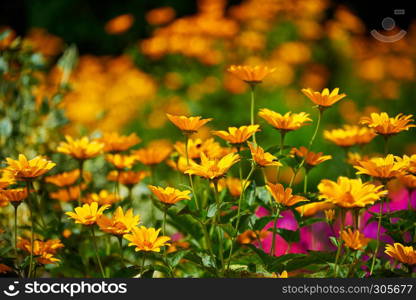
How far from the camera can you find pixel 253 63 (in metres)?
2.39

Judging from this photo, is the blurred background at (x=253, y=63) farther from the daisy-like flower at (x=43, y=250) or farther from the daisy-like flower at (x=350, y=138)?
the daisy-like flower at (x=43, y=250)

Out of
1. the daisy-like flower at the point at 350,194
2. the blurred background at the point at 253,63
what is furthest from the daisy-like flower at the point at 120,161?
the blurred background at the point at 253,63

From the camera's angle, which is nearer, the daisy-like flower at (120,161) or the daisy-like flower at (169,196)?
the daisy-like flower at (169,196)

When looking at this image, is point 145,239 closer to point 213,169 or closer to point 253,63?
point 213,169

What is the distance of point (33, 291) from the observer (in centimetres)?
75

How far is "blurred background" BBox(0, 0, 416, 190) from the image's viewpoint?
235 centimetres

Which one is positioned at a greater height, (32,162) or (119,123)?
(32,162)

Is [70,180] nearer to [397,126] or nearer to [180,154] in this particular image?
[180,154]

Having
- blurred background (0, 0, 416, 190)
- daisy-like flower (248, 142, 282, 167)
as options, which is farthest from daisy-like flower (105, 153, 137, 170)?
blurred background (0, 0, 416, 190)

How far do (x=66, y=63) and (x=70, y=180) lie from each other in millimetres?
745

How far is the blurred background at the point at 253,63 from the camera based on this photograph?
2354 mm

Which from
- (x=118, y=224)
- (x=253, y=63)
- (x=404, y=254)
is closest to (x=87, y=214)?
(x=118, y=224)

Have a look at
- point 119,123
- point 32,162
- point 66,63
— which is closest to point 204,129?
point 119,123

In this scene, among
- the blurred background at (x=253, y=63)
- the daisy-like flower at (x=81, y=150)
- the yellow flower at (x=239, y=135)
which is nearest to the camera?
the yellow flower at (x=239, y=135)
